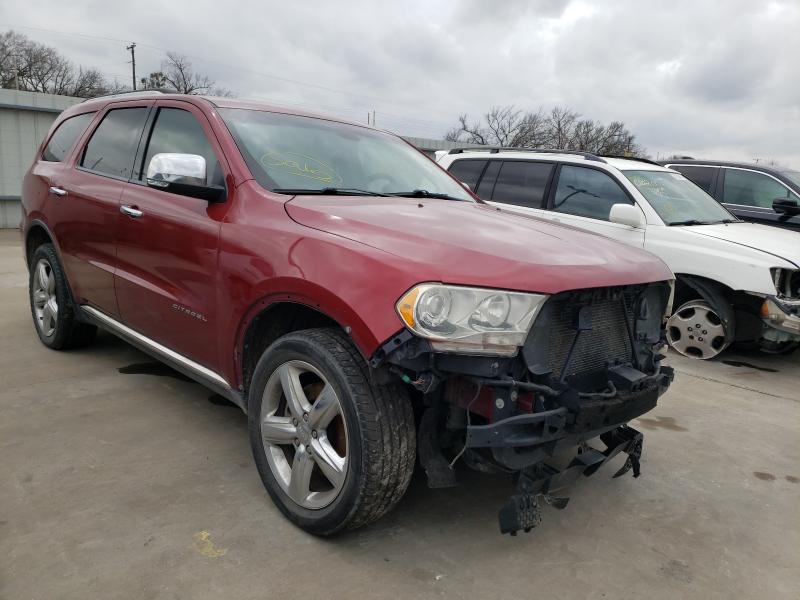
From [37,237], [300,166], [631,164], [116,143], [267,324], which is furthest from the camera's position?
[631,164]

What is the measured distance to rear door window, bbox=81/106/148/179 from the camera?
3.67 m

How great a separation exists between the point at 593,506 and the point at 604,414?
806mm

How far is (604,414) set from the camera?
2.27m

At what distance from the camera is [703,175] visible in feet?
26.5

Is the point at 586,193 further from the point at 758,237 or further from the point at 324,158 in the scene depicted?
the point at 324,158

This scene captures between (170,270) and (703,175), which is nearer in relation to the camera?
(170,270)

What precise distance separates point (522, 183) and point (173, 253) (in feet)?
15.0

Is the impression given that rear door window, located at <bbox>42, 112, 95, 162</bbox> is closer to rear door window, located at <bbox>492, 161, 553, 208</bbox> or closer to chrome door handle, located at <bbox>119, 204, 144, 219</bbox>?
chrome door handle, located at <bbox>119, 204, 144, 219</bbox>

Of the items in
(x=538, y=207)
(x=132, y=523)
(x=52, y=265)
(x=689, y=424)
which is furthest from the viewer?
(x=538, y=207)

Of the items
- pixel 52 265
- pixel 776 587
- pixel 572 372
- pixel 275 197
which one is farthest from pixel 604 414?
pixel 52 265

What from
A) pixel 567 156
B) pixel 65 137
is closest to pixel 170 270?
pixel 65 137

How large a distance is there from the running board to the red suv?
0.05 ft

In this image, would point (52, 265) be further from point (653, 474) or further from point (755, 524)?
point (755, 524)

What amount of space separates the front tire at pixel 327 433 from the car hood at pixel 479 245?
44 centimetres
